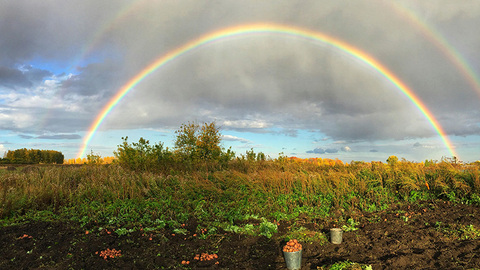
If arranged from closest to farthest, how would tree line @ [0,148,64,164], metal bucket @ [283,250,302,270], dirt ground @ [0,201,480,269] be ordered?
metal bucket @ [283,250,302,270]
dirt ground @ [0,201,480,269]
tree line @ [0,148,64,164]

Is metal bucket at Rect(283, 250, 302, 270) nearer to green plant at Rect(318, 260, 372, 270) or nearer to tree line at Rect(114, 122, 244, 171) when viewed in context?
green plant at Rect(318, 260, 372, 270)

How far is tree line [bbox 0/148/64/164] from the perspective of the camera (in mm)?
36719

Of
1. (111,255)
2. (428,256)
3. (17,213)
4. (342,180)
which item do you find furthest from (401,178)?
(17,213)

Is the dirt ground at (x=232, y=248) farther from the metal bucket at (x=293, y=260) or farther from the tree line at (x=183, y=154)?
the tree line at (x=183, y=154)

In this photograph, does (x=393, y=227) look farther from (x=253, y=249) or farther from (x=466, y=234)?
(x=253, y=249)

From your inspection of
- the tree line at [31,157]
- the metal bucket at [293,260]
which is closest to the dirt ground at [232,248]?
the metal bucket at [293,260]

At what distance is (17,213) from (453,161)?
13.0m

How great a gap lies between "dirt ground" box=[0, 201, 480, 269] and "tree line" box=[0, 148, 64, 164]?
37634 millimetres

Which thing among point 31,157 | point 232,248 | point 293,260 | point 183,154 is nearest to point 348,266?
point 293,260

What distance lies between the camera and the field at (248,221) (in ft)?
15.7

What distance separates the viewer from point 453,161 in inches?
415

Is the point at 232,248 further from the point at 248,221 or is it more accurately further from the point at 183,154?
the point at 183,154

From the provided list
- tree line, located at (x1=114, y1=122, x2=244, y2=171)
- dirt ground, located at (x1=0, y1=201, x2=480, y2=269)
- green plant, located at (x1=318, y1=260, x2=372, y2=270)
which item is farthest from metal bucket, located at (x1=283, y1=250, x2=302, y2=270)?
tree line, located at (x1=114, y1=122, x2=244, y2=171)

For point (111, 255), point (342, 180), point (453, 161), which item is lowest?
point (111, 255)
